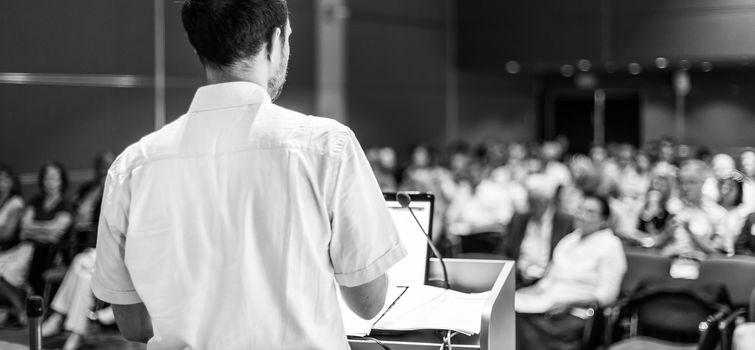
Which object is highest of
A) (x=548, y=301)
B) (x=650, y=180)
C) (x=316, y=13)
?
(x=316, y=13)

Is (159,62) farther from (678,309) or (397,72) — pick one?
(678,309)

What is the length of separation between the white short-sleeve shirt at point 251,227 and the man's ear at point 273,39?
0.07 metres

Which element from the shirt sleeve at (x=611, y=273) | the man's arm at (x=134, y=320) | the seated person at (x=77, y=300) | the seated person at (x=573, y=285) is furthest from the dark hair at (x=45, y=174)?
the man's arm at (x=134, y=320)

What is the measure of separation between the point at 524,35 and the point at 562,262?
27.5ft

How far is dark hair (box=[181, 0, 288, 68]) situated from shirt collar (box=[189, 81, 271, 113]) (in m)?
0.04

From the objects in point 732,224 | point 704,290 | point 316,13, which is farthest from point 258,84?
point 316,13

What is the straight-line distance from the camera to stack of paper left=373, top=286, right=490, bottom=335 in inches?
83.7

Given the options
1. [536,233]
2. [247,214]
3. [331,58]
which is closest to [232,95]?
[247,214]

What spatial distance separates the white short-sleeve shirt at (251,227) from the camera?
137 cm

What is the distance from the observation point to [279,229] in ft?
4.50

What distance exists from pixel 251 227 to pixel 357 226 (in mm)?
170

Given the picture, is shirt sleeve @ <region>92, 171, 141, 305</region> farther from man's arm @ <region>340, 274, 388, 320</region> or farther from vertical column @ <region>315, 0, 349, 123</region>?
vertical column @ <region>315, 0, 349, 123</region>

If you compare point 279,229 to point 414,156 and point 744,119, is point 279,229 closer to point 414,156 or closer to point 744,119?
point 414,156

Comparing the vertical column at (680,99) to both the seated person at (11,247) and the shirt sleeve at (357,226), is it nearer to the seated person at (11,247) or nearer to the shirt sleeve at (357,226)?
the seated person at (11,247)
